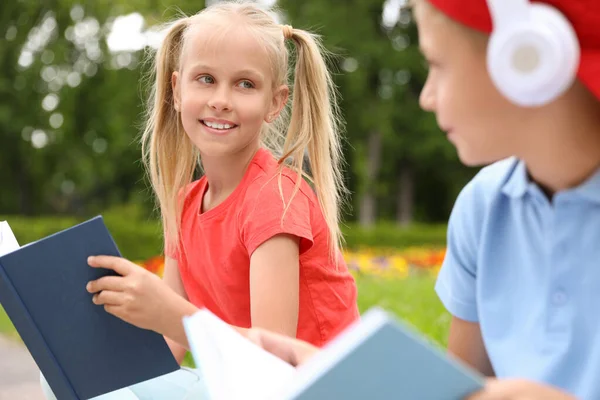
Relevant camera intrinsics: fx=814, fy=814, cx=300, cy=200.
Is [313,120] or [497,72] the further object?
[313,120]

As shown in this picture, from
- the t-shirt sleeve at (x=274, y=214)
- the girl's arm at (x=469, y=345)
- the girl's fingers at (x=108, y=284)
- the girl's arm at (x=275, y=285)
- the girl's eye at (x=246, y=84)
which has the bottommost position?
the girl's arm at (x=469, y=345)

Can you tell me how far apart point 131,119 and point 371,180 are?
259 inches

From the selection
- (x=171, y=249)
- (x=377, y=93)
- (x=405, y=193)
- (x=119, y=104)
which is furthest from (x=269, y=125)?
(x=405, y=193)

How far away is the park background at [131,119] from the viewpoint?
579 inches

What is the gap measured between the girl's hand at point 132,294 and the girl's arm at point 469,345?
554 millimetres

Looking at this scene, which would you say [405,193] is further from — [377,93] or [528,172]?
[528,172]

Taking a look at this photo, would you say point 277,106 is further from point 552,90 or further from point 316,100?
point 552,90

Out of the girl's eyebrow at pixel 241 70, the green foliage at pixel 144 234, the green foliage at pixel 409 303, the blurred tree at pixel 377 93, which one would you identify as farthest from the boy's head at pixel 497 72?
the blurred tree at pixel 377 93

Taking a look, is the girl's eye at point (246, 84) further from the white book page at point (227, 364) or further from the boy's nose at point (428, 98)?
the white book page at point (227, 364)

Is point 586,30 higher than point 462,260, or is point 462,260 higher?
point 586,30

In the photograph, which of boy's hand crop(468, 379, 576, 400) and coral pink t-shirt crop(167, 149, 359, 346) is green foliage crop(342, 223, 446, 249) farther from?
boy's hand crop(468, 379, 576, 400)

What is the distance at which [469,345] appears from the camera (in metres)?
1.54

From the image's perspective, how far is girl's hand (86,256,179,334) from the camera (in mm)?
1562

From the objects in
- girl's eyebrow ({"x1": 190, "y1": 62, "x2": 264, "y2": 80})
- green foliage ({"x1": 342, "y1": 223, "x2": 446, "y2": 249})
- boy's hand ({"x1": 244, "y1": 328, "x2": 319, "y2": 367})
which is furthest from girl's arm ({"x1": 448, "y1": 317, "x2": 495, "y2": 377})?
green foliage ({"x1": 342, "y1": 223, "x2": 446, "y2": 249})
